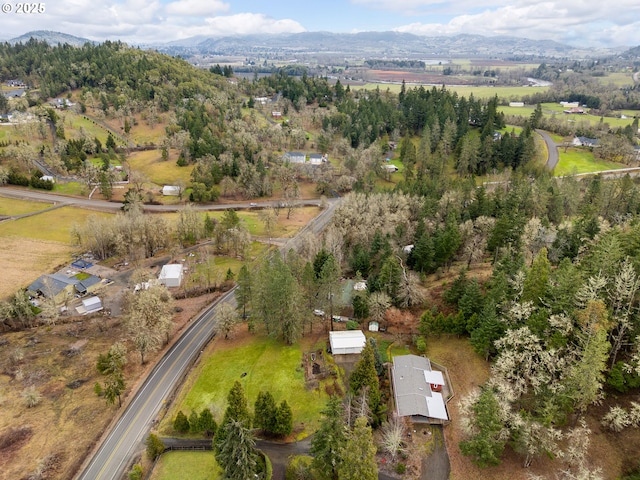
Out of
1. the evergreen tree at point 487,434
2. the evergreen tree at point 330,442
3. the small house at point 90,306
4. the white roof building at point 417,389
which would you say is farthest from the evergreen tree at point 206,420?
the small house at point 90,306

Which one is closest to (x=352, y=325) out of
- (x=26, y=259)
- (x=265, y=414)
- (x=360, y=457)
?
(x=265, y=414)

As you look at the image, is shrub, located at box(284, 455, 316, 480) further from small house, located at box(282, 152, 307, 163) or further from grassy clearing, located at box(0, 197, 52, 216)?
small house, located at box(282, 152, 307, 163)

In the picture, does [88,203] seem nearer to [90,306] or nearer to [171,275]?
[171,275]

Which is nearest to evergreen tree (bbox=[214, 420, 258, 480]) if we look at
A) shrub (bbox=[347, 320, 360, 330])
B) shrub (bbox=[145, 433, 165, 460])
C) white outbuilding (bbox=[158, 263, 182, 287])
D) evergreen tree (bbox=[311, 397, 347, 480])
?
evergreen tree (bbox=[311, 397, 347, 480])

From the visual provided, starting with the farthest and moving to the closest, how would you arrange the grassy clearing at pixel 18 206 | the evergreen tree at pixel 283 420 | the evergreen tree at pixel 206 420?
the grassy clearing at pixel 18 206
the evergreen tree at pixel 206 420
the evergreen tree at pixel 283 420

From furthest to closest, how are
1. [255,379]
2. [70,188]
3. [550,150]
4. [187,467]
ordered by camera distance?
1. [550,150]
2. [70,188]
3. [255,379]
4. [187,467]

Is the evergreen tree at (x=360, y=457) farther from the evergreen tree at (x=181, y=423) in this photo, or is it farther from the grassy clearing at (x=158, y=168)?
the grassy clearing at (x=158, y=168)
